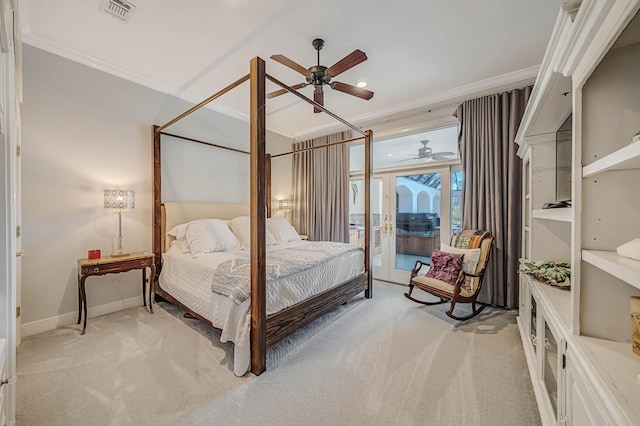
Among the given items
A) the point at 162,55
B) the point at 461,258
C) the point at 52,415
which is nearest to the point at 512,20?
the point at 461,258

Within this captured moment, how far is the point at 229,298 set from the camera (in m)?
1.99

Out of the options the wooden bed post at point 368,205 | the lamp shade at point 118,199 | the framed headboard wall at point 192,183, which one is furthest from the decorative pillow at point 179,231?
the wooden bed post at point 368,205

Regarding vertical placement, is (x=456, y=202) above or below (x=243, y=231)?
above

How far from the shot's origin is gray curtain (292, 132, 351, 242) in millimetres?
4582

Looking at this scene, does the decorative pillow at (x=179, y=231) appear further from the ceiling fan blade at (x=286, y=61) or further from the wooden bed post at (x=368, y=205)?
the wooden bed post at (x=368, y=205)

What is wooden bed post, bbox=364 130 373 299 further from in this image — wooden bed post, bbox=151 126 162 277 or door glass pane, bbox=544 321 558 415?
wooden bed post, bbox=151 126 162 277

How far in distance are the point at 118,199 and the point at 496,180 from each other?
4418 mm

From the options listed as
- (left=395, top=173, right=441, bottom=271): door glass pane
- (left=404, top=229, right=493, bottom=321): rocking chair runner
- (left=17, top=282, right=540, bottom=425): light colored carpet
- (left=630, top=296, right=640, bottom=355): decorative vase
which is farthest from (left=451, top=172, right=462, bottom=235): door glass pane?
(left=630, top=296, right=640, bottom=355): decorative vase

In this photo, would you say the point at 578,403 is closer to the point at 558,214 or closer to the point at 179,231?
the point at 558,214

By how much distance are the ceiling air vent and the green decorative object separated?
12.0 ft

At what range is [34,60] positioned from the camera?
7.98ft

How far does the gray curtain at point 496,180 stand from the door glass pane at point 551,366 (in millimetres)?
1838

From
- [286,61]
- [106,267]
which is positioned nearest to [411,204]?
[286,61]

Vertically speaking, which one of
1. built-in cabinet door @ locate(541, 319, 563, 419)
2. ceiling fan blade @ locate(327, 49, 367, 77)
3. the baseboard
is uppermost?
ceiling fan blade @ locate(327, 49, 367, 77)
